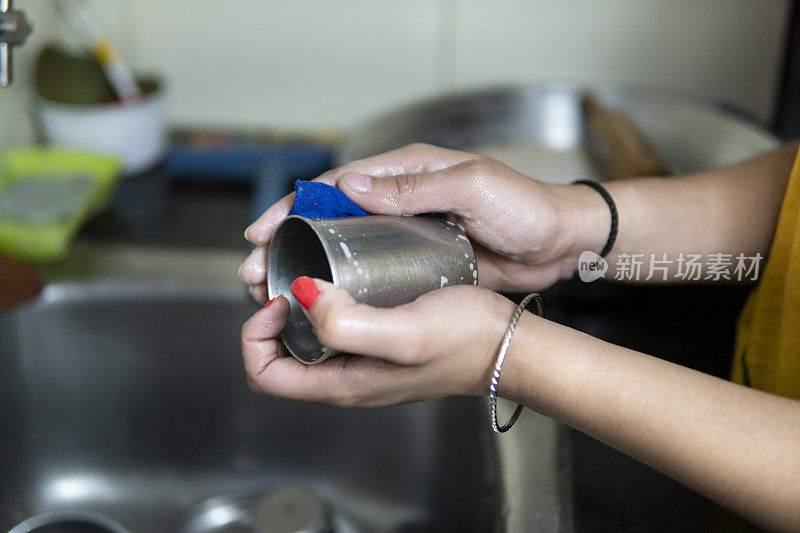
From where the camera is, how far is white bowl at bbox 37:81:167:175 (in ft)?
3.25

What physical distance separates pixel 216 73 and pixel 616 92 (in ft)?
1.95

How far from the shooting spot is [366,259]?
460 mm

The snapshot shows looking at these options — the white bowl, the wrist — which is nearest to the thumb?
the wrist

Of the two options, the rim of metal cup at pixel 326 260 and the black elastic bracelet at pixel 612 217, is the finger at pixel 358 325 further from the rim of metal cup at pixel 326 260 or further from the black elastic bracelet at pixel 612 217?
the black elastic bracelet at pixel 612 217

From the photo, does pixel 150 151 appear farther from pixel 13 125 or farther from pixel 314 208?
pixel 314 208

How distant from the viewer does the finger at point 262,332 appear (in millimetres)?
507

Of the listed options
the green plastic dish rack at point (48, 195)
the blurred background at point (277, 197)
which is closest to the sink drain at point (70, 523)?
the blurred background at point (277, 197)

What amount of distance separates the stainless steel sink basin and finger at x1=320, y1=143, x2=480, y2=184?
0.29 meters

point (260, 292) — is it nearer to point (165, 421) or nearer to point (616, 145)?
point (165, 421)

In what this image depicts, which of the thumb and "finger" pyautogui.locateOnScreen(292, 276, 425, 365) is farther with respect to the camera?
the thumb

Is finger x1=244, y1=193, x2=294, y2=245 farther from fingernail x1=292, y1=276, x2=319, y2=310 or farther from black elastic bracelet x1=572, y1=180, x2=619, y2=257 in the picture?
black elastic bracelet x1=572, y1=180, x2=619, y2=257

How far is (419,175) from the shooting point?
0.56 metres

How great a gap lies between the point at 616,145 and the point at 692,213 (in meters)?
0.25

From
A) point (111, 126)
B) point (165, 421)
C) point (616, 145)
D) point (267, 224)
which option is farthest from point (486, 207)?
point (111, 126)
